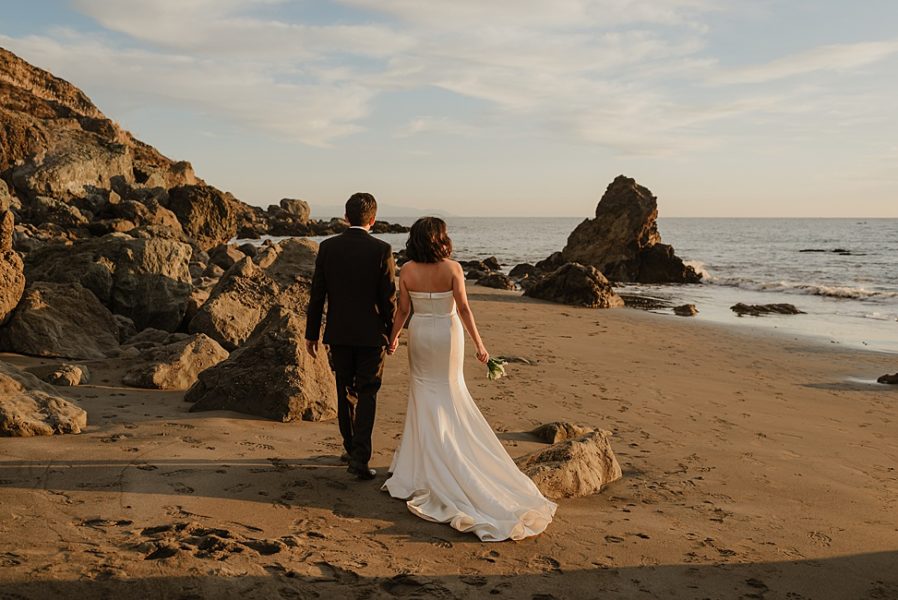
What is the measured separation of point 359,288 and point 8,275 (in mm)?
5982

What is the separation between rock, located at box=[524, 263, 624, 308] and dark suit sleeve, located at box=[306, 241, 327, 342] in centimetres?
1639

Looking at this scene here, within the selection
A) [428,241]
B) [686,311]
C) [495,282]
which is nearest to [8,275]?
[428,241]

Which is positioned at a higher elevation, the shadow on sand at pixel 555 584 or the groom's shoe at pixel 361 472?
the groom's shoe at pixel 361 472

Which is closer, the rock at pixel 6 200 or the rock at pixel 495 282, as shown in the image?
the rock at pixel 6 200

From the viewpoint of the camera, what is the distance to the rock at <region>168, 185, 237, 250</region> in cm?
3284

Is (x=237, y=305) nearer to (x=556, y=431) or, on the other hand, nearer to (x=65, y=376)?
(x=65, y=376)

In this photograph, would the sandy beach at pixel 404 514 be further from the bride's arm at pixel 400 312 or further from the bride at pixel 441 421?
the bride's arm at pixel 400 312

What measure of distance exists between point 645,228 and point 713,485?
29722mm

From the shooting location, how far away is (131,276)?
12328 millimetres

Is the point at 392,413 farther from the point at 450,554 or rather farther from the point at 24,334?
the point at 24,334

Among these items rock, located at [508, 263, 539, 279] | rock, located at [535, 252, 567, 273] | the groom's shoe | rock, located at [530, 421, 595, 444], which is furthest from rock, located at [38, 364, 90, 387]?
rock, located at [535, 252, 567, 273]

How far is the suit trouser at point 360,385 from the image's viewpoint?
5.66m

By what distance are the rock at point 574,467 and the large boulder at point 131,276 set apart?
800 cm

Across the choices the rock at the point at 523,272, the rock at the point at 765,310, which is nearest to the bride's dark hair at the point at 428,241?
the rock at the point at 765,310
